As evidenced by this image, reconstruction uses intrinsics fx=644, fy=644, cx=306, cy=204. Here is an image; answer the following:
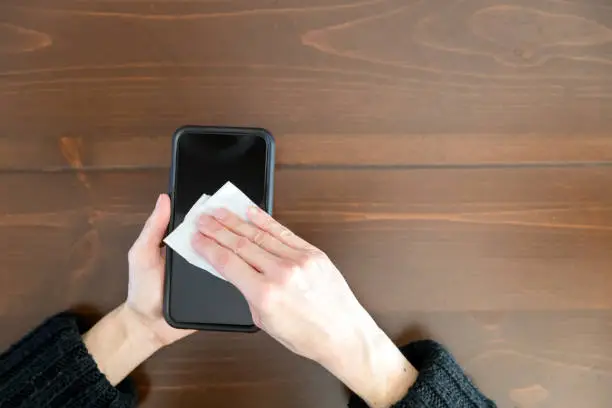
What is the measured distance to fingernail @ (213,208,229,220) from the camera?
491 mm

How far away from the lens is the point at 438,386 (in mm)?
498

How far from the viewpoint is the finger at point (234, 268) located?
45cm

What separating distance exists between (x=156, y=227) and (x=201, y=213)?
4cm

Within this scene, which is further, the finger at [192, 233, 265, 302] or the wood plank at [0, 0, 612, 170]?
the wood plank at [0, 0, 612, 170]

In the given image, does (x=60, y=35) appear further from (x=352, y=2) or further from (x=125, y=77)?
(x=352, y=2)

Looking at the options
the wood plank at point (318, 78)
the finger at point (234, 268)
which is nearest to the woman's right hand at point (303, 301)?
the finger at point (234, 268)

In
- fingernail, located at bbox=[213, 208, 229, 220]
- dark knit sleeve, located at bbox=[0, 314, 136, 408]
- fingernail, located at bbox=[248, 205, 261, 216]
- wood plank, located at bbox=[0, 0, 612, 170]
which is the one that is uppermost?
wood plank, located at bbox=[0, 0, 612, 170]

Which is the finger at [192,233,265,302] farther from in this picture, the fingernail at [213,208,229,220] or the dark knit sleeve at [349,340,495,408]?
the dark knit sleeve at [349,340,495,408]

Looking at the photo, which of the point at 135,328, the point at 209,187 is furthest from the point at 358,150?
the point at 135,328

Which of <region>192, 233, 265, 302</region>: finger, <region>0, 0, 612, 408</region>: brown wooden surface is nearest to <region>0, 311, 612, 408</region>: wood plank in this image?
<region>0, 0, 612, 408</region>: brown wooden surface

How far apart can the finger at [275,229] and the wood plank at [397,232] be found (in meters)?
0.07

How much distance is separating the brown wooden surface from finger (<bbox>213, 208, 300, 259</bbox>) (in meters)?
0.08

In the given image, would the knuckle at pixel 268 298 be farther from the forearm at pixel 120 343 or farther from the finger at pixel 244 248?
the forearm at pixel 120 343

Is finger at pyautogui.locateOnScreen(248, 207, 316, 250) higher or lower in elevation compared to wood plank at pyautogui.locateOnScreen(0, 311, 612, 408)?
higher
